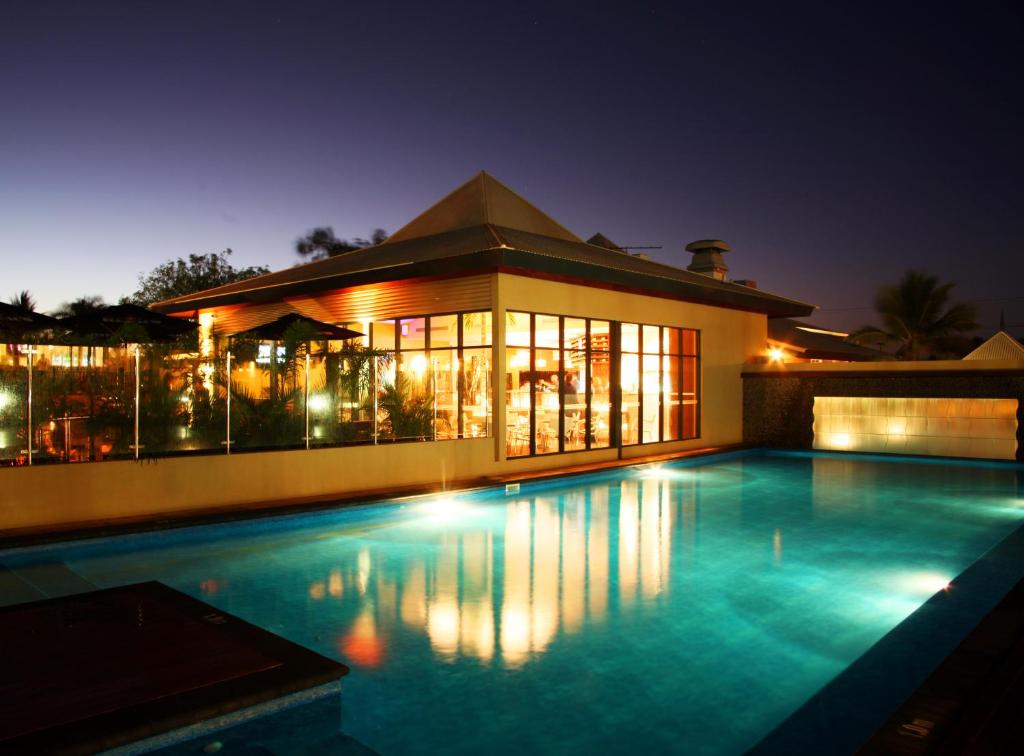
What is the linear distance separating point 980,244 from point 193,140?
3539 centimetres

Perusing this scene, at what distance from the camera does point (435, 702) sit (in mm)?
3859

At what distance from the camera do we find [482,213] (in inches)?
615

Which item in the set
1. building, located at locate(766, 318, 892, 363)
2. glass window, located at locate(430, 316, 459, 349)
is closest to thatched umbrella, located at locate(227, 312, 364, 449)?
glass window, located at locate(430, 316, 459, 349)

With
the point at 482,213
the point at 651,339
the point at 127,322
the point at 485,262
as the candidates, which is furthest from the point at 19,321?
the point at 651,339

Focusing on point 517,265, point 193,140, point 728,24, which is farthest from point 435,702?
point 193,140

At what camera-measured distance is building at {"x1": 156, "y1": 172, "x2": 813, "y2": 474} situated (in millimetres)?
12039

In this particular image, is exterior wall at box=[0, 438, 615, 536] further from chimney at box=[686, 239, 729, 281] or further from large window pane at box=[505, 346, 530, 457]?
chimney at box=[686, 239, 729, 281]

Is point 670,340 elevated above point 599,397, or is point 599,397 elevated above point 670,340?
point 670,340

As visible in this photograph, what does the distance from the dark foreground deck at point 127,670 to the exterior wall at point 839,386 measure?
15586mm

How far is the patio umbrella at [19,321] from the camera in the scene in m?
10.6

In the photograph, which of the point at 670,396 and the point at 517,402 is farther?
the point at 670,396

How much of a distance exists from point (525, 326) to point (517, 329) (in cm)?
18

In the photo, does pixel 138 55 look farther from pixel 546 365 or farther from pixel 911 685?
pixel 911 685

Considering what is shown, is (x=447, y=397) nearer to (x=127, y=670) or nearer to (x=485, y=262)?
(x=485, y=262)
